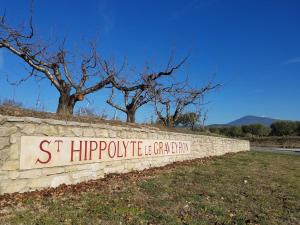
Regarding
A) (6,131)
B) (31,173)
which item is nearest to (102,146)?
(31,173)

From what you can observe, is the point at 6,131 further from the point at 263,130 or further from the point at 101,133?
the point at 263,130

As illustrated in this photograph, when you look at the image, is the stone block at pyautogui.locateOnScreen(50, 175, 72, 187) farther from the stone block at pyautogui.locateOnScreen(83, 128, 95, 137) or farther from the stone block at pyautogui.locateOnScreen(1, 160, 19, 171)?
the stone block at pyautogui.locateOnScreen(83, 128, 95, 137)

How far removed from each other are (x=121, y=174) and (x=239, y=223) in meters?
4.43

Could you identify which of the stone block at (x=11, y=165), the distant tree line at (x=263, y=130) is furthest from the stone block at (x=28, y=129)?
the distant tree line at (x=263, y=130)

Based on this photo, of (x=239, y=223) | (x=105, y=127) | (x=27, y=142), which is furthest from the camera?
(x=105, y=127)

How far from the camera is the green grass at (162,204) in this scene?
4945 mm

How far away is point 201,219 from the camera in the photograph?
514cm

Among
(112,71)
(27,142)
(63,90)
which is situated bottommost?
(27,142)

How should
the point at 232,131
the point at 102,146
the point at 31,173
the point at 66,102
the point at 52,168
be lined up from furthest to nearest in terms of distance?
the point at 232,131
the point at 66,102
the point at 102,146
the point at 52,168
the point at 31,173

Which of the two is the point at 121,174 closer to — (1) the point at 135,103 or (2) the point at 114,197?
(2) the point at 114,197

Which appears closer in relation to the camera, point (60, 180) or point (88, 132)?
point (60, 180)

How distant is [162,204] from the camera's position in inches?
234

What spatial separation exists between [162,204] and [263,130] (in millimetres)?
67282

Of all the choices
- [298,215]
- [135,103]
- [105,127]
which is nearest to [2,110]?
[105,127]
